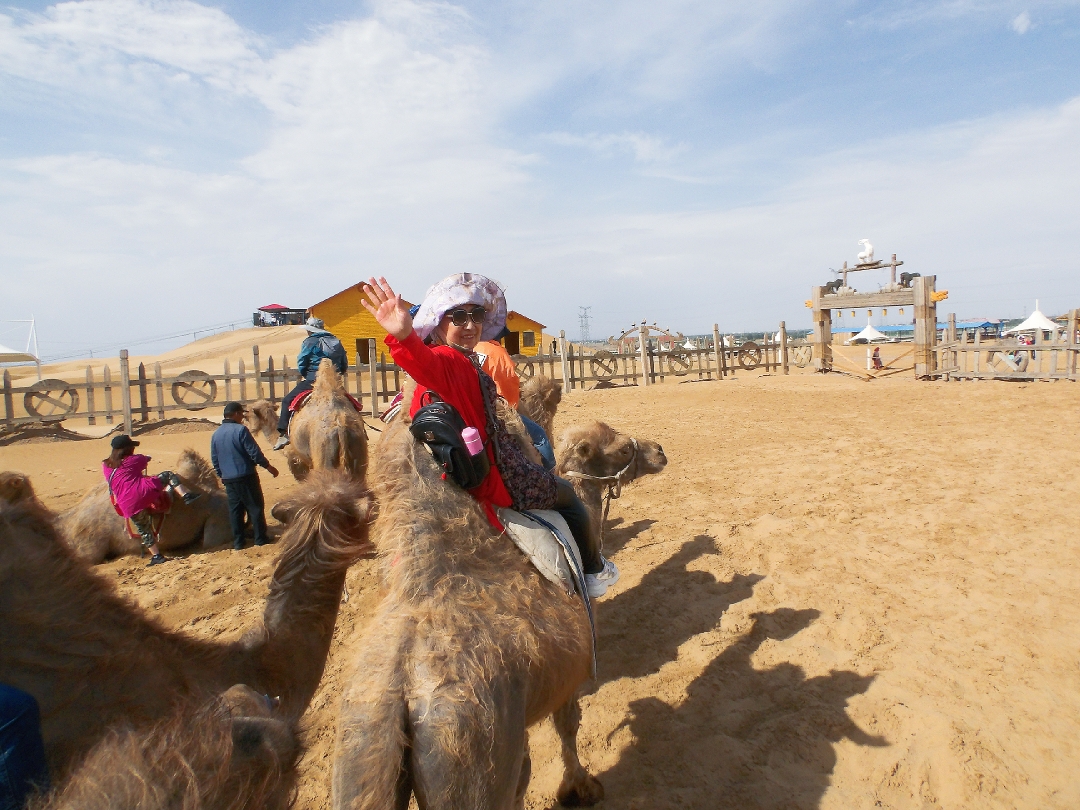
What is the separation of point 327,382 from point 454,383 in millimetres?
Answer: 4690

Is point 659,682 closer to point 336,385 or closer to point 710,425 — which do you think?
point 336,385

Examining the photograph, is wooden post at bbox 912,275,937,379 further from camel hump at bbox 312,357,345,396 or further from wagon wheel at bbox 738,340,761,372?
camel hump at bbox 312,357,345,396

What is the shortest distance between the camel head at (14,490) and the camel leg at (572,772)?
8.20ft

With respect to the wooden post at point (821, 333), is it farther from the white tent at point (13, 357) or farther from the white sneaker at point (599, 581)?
the white tent at point (13, 357)

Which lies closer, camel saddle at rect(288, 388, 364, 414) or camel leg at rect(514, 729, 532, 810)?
camel leg at rect(514, 729, 532, 810)

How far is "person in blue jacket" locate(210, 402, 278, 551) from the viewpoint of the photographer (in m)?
7.18

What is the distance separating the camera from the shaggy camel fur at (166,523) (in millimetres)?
7086

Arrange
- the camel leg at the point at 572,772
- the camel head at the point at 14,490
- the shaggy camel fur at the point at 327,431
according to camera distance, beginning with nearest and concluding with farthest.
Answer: the camel head at the point at 14,490
the camel leg at the point at 572,772
the shaggy camel fur at the point at 327,431

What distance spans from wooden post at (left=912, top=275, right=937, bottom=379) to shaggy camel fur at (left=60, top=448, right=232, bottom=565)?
834 inches

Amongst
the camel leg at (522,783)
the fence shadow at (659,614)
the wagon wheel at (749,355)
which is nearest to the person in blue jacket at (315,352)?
the fence shadow at (659,614)

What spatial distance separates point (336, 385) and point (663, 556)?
12.8 ft

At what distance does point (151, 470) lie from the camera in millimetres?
10492

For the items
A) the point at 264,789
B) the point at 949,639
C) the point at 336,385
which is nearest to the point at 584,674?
the point at 264,789

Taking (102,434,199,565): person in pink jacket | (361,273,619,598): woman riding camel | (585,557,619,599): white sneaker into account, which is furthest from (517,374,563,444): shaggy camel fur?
(102,434,199,565): person in pink jacket
